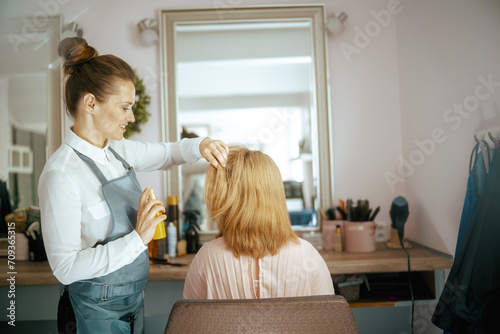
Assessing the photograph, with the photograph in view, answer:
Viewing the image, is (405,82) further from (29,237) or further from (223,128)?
(29,237)

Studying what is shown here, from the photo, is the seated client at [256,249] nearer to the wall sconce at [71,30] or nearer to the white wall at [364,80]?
the white wall at [364,80]

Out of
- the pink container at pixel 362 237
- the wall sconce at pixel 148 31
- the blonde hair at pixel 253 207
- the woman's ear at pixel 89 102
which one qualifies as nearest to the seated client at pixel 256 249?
the blonde hair at pixel 253 207

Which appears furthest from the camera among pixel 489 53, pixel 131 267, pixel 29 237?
pixel 29 237

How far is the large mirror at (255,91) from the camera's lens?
219 cm

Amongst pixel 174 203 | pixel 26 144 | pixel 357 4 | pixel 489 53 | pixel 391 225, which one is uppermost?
pixel 357 4

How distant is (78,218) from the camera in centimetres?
106

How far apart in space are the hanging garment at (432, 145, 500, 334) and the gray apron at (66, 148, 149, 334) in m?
1.13

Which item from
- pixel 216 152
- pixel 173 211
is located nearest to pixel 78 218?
pixel 216 152

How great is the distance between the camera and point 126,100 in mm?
1219

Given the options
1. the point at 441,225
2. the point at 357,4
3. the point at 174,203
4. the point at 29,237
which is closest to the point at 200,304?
the point at 174,203

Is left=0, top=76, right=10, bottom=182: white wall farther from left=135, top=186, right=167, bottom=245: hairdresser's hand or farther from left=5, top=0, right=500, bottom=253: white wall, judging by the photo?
left=135, top=186, right=167, bottom=245: hairdresser's hand

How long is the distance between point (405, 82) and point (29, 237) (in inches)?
91.5

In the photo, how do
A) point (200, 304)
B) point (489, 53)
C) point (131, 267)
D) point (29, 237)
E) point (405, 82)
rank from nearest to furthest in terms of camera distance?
point (200, 304) → point (131, 267) → point (489, 53) → point (29, 237) → point (405, 82)

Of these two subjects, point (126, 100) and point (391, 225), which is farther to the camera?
point (391, 225)
